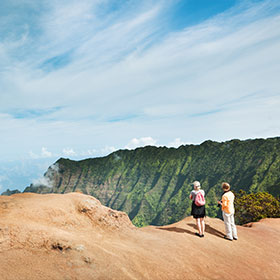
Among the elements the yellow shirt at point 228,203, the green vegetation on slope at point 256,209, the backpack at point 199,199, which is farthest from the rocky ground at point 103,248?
the green vegetation on slope at point 256,209

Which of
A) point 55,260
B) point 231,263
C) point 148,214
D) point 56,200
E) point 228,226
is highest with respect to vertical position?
point 56,200

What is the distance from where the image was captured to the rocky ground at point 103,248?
7.71m

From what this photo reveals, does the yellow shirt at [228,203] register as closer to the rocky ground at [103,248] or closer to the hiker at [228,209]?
the hiker at [228,209]

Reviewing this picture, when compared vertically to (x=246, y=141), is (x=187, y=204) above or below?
below

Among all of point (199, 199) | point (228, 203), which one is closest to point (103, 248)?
point (199, 199)

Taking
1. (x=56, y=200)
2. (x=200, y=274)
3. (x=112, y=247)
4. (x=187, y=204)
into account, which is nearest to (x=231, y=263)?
(x=200, y=274)

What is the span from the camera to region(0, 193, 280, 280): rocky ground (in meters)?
7.71

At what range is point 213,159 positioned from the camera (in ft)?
654

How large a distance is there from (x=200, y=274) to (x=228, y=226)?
202 inches

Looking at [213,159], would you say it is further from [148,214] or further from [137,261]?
[137,261]

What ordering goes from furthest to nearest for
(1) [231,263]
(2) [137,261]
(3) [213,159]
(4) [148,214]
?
(3) [213,159], (4) [148,214], (1) [231,263], (2) [137,261]

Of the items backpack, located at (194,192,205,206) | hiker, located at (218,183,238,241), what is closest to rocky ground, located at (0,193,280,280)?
hiker, located at (218,183,238,241)

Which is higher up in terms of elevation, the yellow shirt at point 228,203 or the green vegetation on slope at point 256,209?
the yellow shirt at point 228,203

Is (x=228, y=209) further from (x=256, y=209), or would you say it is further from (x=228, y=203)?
(x=256, y=209)
